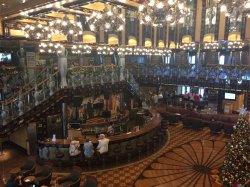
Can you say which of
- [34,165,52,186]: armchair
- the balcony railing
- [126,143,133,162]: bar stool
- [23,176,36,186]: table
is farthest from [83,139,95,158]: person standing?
the balcony railing

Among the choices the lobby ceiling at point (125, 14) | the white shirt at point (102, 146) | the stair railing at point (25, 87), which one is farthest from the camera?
the stair railing at point (25, 87)

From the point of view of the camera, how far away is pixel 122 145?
31.8ft

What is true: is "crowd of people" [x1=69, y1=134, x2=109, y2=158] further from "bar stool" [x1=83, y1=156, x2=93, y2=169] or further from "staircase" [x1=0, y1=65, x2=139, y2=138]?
"staircase" [x1=0, y1=65, x2=139, y2=138]

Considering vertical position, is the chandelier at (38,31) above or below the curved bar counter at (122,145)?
above

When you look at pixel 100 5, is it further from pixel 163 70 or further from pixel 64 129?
pixel 163 70

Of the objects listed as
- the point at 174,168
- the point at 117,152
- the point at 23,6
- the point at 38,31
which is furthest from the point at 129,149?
the point at 38,31

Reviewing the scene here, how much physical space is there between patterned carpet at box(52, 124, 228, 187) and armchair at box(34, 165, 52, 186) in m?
1.02

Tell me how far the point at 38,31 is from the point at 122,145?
628cm

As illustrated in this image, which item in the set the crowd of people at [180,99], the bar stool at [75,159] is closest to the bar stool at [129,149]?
the bar stool at [75,159]

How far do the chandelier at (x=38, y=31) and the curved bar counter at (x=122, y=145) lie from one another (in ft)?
15.8

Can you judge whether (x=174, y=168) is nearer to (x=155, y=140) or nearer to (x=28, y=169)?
(x=155, y=140)

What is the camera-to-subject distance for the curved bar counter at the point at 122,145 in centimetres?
912

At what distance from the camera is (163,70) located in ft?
59.6

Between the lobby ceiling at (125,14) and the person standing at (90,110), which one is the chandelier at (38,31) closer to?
the lobby ceiling at (125,14)
